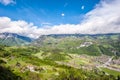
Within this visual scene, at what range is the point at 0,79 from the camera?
18138 centimetres

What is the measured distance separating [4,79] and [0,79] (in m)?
10.00

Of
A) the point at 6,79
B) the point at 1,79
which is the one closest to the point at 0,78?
the point at 1,79

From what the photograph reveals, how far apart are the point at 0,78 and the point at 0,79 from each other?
2.78 meters

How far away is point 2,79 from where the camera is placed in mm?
185250

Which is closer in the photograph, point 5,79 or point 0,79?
point 0,79

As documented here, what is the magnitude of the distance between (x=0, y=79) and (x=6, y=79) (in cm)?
1738

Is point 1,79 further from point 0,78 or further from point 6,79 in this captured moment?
point 6,79

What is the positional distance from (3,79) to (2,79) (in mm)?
1842

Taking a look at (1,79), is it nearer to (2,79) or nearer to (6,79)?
(2,79)

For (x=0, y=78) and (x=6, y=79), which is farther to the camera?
(x=6, y=79)

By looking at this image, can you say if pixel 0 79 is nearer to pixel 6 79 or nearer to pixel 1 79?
pixel 1 79

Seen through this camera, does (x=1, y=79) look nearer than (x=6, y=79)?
Yes

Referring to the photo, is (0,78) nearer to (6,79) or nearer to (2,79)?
(2,79)

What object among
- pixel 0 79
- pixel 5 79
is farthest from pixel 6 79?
pixel 0 79
